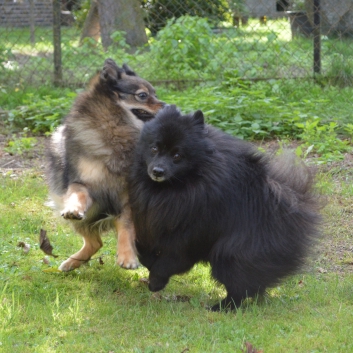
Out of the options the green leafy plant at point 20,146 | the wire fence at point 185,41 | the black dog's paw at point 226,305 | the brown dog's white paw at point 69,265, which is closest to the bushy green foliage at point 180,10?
the wire fence at point 185,41

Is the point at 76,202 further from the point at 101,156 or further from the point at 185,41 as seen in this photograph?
the point at 185,41

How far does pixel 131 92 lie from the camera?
4.34m

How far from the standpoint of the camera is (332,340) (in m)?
3.28

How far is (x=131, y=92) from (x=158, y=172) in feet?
2.64

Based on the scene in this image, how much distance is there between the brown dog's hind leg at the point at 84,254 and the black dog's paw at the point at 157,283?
0.60 m

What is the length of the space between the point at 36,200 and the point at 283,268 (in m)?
2.80

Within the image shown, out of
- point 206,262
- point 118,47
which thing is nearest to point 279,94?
point 118,47

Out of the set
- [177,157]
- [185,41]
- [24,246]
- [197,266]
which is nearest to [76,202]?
[177,157]

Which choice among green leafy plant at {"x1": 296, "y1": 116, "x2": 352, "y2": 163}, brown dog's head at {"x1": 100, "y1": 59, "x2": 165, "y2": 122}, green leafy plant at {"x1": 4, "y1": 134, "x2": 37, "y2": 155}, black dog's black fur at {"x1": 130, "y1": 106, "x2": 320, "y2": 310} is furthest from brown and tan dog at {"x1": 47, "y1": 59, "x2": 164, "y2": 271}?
green leafy plant at {"x1": 296, "y1": 116, "x2": 352, "y2": 163}

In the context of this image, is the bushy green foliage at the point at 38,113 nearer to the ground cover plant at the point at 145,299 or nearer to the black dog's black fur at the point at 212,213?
the ground cover plant at the point at 145,299

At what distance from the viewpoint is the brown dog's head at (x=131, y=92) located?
431cm

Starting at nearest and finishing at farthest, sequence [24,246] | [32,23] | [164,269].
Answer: [164,269] → [24,246] → [32,23]

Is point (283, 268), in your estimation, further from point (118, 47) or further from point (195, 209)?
point (118, 47)

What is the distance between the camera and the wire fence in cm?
870
